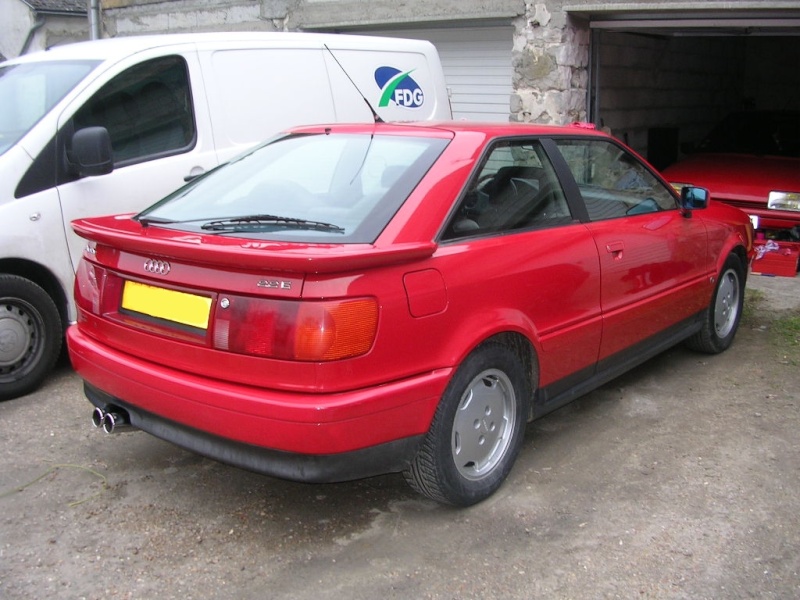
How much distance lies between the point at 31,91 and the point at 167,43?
92cm

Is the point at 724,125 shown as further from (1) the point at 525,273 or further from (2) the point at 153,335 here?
(2) the point at 153,335

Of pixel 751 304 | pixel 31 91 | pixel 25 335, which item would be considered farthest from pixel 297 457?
pixel 751 304

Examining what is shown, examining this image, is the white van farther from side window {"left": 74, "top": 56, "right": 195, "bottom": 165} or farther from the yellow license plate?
the yellow license plate

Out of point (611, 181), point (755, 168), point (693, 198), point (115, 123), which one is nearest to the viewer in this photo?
point (611, 181)

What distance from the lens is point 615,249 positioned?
4203 mm

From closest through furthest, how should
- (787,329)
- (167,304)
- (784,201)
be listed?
1. (167,304)
2. (787,329)
3. (784,201)

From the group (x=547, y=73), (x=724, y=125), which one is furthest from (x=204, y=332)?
(x=724, y=125)

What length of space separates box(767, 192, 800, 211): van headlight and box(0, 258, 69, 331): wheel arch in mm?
6179

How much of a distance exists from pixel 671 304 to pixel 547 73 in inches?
175

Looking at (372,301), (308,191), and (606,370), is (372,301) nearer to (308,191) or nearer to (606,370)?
(308,191)

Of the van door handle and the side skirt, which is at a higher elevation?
the van door handle

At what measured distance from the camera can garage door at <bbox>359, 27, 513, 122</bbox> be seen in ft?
30.6

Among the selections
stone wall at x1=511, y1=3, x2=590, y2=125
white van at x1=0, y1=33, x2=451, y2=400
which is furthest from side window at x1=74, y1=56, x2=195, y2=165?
stone wall at x1=511, y1=3, x2=590, y2=125

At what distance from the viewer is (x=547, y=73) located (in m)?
8.51
